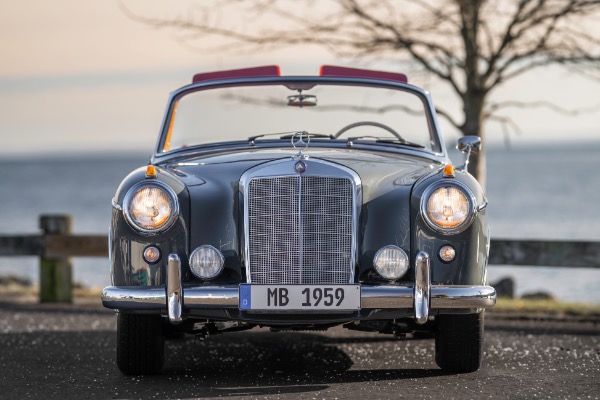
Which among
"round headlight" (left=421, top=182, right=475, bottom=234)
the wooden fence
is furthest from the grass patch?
"round headlight" (left=421, top=182, right=475, bottom=234)

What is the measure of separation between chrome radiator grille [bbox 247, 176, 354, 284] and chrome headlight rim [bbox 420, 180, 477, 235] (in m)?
0.39

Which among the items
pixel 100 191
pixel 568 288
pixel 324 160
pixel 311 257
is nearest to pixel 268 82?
pixel 324 160

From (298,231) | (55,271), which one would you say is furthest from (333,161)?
(55,271)

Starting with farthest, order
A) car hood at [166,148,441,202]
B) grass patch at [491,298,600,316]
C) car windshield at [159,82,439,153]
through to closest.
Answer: grass patch at [491,298,600,316] < car windshield at [159,82,439,153] < car hood at [166,148,441,202]

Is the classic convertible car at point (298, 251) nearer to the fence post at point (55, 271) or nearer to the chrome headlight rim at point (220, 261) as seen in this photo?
the chrome headlight rim at point (220, 261)

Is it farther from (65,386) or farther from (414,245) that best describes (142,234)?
(414,245)

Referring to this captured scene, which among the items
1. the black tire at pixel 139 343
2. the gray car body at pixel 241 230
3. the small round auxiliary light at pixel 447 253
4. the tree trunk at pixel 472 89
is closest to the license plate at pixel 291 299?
the gray car body at pixel 241 230

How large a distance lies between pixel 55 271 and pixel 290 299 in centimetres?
578

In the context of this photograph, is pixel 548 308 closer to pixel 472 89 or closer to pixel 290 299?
pixel 472 89

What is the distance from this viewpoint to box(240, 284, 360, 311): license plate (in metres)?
5.75

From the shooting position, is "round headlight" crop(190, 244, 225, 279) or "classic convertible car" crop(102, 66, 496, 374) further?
"round headlight" crop(190, 244, 225, 279)

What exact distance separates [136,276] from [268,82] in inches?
79.1

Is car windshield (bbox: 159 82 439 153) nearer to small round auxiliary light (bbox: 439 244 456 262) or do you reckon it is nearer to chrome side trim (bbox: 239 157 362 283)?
chrome side trim (bbox: 239 157 362 283)

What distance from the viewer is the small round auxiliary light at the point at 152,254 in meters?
5.99
